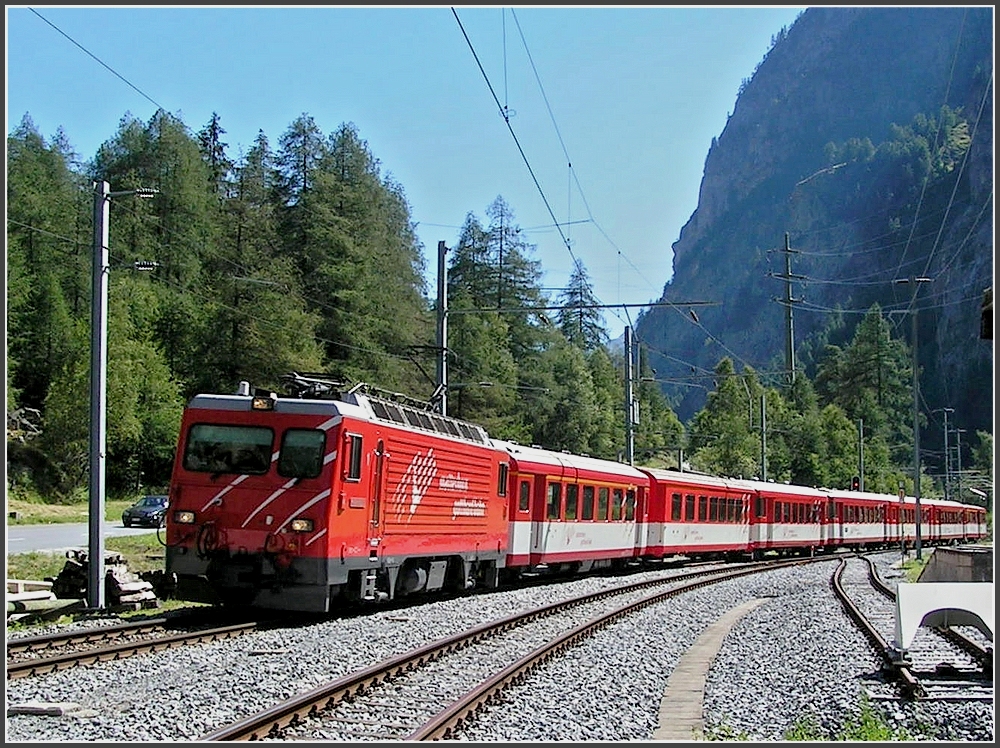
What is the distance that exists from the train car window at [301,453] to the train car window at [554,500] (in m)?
11.0

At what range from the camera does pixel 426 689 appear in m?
10.9

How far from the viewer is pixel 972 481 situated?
9006 cm

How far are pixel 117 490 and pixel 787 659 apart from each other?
1834 inches

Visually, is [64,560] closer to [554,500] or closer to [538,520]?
[538,520]

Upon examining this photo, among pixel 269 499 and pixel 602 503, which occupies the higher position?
pixel 269 499

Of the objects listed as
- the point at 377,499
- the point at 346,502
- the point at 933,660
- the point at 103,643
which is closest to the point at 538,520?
the point at 377,499

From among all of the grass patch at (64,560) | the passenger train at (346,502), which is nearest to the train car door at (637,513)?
the passenger train at (346,502)

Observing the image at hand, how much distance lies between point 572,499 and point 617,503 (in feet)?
11.4

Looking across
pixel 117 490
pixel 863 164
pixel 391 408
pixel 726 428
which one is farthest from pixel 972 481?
pixel 863 164

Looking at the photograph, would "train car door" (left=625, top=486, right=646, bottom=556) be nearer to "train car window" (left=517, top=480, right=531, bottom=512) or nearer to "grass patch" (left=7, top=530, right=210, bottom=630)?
"train car window" (left=517, top=480, right=531, bottom=512)

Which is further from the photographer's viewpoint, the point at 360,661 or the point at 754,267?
the point at 754,267

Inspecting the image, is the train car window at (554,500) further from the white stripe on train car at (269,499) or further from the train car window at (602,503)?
the white stripe on train car at (269,499)

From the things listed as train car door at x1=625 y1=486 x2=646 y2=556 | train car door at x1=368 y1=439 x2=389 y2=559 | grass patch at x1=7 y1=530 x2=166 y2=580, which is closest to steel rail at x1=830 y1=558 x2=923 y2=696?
train car door at x1=368 y1=439 x2=389 y2=559

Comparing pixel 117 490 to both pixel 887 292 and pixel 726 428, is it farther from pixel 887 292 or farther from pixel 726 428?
pixel 887 292
